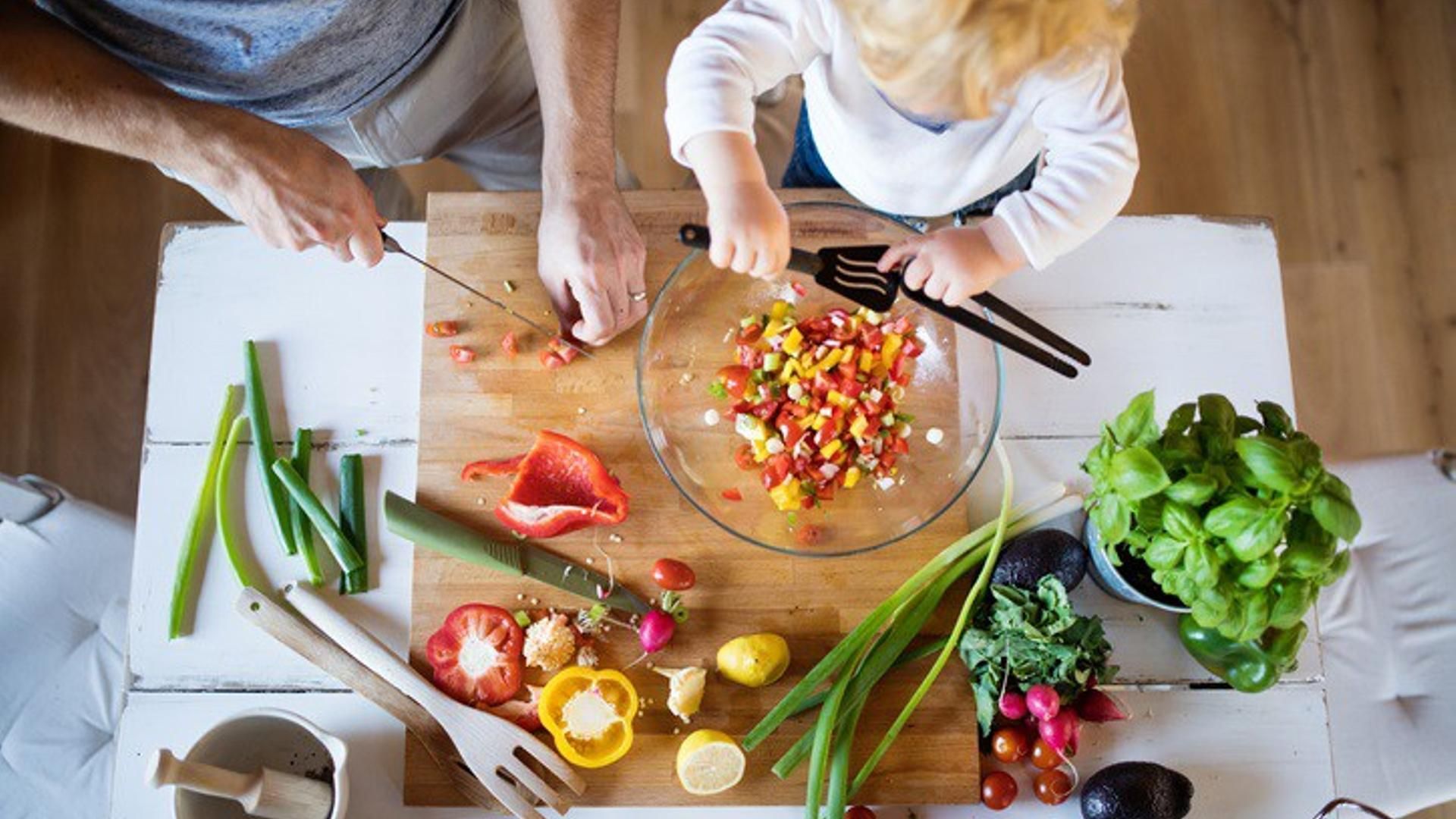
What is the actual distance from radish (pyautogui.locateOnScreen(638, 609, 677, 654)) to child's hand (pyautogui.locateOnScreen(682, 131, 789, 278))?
0.42 meters

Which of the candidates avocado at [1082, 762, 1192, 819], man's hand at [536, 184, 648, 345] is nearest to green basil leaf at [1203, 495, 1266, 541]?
avocado at [1082, 762, 1192, 819]

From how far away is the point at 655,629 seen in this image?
1237 mm

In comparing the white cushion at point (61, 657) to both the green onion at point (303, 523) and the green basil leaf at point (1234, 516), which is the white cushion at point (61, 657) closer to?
the green onion at point (303, 523)

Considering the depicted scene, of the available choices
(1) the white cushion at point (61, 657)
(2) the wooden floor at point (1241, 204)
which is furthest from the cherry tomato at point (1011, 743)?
(2) the wooden floor at point (1241, 204)

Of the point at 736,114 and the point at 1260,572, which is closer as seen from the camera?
the point at 1260,572

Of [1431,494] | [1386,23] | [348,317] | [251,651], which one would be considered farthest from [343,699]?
[1386,23]

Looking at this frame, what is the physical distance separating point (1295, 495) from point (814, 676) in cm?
56

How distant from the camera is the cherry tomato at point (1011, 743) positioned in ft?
4.05

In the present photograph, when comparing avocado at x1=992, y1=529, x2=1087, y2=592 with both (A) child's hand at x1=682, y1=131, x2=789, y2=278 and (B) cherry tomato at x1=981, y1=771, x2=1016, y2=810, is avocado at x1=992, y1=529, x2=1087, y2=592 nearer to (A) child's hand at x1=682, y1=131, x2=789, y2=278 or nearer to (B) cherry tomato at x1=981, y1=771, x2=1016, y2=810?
(B) cherry tomato at x1=981, y1=771, x2=1016, y2=810

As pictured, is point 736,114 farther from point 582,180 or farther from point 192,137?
point 192,137

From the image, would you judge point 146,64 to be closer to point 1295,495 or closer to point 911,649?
point 911,649

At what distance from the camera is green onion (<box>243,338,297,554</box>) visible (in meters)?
1.31

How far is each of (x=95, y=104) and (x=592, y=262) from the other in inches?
24.2

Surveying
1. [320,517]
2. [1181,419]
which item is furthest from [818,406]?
[320,517]
